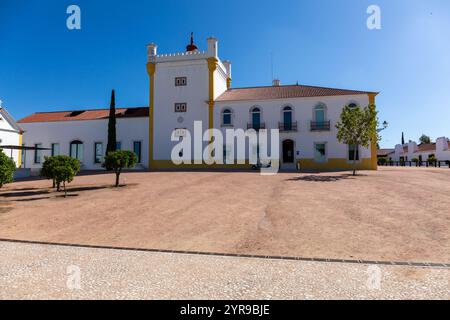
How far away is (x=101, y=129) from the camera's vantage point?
32625 mm

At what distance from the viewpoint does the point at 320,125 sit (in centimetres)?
2761

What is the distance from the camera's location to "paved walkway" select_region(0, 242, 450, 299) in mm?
4188

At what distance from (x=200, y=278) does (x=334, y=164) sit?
24.9 m

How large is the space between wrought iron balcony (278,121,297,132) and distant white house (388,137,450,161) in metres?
39.3

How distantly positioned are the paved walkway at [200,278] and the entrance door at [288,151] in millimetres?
23280

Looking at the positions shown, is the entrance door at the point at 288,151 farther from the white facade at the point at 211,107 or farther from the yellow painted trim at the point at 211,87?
the yellow painted trim at the point at 211,87

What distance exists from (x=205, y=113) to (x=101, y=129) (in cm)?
1239

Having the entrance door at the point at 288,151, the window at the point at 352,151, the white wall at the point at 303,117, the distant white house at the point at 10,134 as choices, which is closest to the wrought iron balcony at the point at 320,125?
the white wall at the point at 303,117

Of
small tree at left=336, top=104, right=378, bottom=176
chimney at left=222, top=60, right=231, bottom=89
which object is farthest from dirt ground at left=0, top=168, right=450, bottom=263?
chimney at left=222, top=60, right=231, bottom=89

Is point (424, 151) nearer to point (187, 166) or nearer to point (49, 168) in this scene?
point (187, 166)

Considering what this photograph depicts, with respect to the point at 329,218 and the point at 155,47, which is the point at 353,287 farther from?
the point at 155,47

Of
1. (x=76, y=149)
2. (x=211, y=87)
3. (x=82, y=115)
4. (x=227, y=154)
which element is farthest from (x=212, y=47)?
(x=76, y=149)

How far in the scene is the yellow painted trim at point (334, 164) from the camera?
86.9 feet

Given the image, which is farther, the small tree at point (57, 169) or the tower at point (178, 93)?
the tower at point (178, 93)
